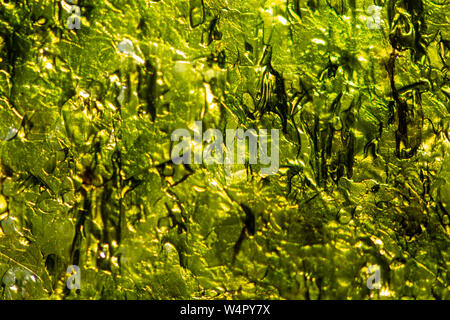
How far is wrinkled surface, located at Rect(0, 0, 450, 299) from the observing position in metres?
0.65

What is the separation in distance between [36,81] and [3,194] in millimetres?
212

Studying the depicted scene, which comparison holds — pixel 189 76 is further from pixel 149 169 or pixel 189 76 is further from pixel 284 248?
pixel 284 248

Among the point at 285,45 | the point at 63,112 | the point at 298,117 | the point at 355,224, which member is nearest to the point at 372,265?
the point at 355,224

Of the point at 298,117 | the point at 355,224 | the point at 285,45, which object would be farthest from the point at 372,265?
the point at 285,45

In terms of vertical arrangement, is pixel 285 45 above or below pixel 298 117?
above

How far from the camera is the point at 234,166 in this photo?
2.16 feet

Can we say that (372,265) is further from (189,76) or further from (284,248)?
(189,76)

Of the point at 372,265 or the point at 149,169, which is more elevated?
the point at 149,169

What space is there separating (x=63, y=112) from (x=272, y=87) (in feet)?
1.25

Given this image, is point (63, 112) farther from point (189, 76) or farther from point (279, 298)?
→ point (279, 298)

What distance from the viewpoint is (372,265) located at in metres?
0.65

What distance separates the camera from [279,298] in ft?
2.14

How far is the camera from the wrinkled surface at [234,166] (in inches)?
25.7
